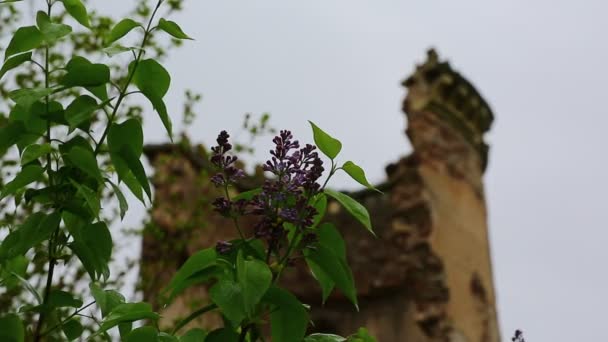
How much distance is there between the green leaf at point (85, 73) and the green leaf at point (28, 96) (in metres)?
0.04

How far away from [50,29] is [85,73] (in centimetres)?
11

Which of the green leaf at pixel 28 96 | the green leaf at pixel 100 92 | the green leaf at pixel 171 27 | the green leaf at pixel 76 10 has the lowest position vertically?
the green leaf at pixel 28 96

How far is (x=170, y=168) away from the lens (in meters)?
15.1

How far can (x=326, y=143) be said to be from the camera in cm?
184

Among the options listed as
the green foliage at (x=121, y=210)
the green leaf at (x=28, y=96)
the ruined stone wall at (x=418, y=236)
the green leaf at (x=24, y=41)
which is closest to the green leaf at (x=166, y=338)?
the green foliage at (x=121, y=210)

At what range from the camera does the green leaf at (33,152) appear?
71.6 inches

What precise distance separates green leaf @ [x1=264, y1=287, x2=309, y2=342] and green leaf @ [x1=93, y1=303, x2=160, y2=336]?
204mm

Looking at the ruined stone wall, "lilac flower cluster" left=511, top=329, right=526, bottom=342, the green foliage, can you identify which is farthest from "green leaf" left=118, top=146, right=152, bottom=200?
the ruined stone wall

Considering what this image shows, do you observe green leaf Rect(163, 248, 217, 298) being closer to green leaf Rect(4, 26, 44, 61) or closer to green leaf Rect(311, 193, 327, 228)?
green leaf Rect(311, 193, 327, 228)

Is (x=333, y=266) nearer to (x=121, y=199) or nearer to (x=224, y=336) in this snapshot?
(x=224, y=336)

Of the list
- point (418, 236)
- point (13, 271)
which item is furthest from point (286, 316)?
point (418, 236)

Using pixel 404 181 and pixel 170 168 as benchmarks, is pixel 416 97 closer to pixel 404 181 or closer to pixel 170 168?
pixel 404 181

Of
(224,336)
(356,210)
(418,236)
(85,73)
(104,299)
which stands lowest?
(224,336)

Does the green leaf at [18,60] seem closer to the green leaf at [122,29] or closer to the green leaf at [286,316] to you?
the green leaf at [122,29]
